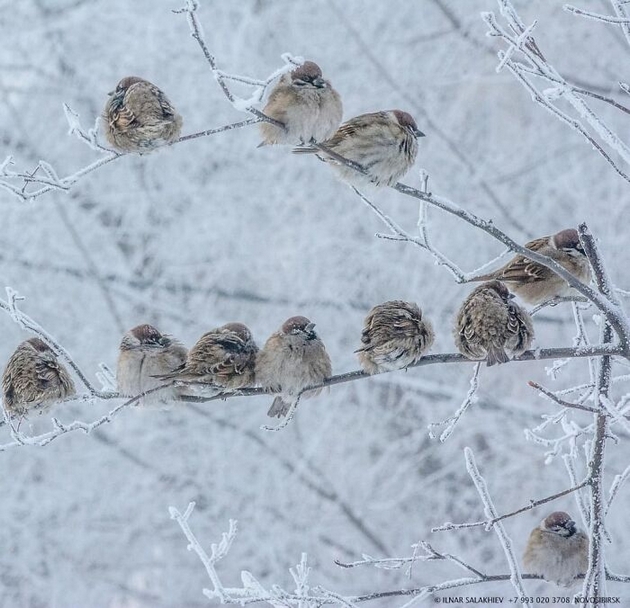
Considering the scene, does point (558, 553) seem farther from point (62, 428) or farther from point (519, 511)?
point (62, 428)

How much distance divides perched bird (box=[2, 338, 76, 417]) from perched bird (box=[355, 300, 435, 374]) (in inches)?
50.1

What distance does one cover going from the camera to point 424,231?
3217 mm

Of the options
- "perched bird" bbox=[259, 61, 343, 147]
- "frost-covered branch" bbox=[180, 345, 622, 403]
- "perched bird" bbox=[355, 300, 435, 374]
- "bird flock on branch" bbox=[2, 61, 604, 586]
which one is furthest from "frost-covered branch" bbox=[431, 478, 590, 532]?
"perched bird" bbox=[259, 61, 343, 147]

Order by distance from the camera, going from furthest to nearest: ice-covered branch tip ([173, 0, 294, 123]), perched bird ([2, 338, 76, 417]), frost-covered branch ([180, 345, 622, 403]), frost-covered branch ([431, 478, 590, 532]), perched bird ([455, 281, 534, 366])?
perched bird ([2, 338, 76, 417]) < perched bird ([455, 281, 534, 366]) < frost-covered branch ([180, 345, 622, 403]) < frost-covered branch ([431, 478, 590, 532]) < ice-covered branch tip ([173, 0, 294, 123])

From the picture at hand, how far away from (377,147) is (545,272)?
91 centimetres

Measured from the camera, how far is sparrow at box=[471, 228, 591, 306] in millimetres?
4129

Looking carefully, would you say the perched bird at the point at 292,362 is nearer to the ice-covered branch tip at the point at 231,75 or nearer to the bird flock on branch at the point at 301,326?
the bird flock on branch at the point at 301,326

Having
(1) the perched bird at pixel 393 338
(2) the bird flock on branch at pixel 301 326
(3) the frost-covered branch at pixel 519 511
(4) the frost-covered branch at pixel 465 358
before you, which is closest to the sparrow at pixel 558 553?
(2) the bird flock on branch at pixel 301 326

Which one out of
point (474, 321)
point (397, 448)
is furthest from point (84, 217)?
point (474, 321)

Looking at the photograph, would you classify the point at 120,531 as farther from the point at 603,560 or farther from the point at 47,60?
the point at 603,560

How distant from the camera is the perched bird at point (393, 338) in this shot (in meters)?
3.69

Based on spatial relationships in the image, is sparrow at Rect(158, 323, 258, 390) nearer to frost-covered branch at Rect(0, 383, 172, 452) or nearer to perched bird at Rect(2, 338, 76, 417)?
frost-covered branch at Rect(0, 383, 172, 452)

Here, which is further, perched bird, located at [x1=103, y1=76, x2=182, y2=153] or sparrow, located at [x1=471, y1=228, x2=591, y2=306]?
sparrow, located at [x1=471, y1=228, x2=591, y2=306]

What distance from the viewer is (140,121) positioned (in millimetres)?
3799
